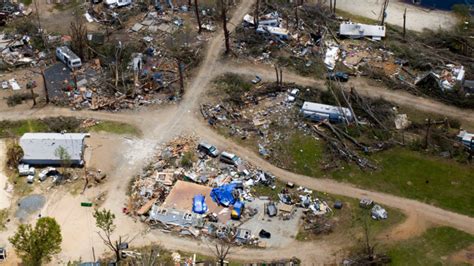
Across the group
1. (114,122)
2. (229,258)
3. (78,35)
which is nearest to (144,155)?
(114,122)

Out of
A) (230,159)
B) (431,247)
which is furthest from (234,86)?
(431,247)

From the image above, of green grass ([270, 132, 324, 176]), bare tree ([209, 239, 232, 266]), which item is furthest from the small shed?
green grass ([270, 132, 324, 176])

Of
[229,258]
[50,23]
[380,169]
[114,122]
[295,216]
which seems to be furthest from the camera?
[50,23]

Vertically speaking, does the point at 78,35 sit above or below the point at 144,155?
above

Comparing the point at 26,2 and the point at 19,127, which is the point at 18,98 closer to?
the point at 19,127

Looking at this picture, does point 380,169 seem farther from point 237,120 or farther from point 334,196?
point 237,120

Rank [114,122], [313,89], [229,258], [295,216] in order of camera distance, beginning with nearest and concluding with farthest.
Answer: [229,258] → [295,216] → [114,122] → [313,89]
